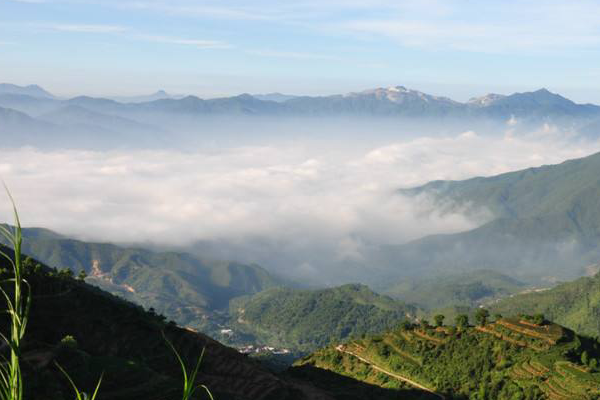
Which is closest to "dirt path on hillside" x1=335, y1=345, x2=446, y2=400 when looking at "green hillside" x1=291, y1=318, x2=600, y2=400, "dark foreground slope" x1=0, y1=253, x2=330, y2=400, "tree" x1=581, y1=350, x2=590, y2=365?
"green hillside" x1=291, y1=318, x2=600, y2=400

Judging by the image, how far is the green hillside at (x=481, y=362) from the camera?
89375 millimetres

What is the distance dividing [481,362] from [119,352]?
204ft

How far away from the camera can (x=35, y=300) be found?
82.0 metres

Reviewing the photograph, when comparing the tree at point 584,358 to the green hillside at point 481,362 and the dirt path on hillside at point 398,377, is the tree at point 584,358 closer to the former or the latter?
the green hillside at point 481,362

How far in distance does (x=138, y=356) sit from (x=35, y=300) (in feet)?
55.7

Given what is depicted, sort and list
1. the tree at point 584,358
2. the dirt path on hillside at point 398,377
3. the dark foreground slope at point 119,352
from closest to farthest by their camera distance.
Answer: the dark foreground slope at point 119,352
the tree at point 584,358
the dirt path on hillside at point 398,377

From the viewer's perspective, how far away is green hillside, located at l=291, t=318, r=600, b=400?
89.4 m

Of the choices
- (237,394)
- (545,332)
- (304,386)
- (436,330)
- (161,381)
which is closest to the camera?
(161,381)

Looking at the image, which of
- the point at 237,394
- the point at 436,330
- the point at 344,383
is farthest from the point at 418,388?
the point at 237,394

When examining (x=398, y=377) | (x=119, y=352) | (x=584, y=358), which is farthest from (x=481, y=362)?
(x=119, y=352)

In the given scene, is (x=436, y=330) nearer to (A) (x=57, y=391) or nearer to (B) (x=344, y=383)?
(B) (x=344, y=383)

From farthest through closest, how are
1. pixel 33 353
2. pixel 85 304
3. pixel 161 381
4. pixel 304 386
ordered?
pixel 304 386, pixel 85 304, pixel 161 381, pixel 33 353

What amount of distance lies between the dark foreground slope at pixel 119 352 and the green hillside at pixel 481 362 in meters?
20.6

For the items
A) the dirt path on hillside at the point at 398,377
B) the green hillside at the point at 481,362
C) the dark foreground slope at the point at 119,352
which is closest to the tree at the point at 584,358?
the green hillside at the point at 481,362
